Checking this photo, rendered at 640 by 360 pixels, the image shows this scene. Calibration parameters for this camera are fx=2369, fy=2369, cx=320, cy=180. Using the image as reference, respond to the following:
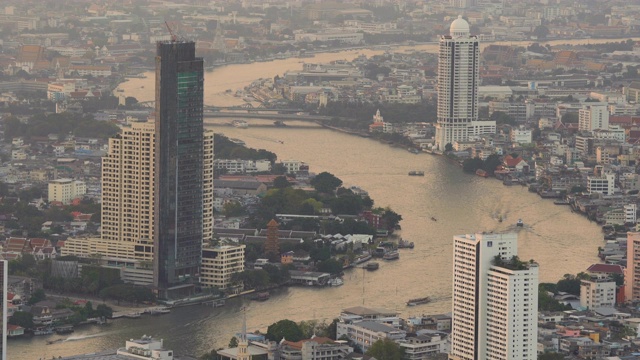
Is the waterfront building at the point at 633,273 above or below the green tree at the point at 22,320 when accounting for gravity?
above

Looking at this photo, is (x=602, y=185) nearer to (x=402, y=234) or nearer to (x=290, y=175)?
(x=290, y=175)

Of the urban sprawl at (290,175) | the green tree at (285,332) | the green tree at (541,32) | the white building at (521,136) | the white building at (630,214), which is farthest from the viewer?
the green tree at (541,32)

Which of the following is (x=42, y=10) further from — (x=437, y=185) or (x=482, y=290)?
(x=482, y=290)

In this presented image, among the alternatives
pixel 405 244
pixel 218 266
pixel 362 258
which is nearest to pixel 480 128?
pixel 405 244

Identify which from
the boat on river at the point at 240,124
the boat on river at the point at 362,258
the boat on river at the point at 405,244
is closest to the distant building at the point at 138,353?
the boat on river at the point at 362,258

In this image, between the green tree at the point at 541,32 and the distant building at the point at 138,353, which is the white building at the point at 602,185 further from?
the green tree at the point at 541,32

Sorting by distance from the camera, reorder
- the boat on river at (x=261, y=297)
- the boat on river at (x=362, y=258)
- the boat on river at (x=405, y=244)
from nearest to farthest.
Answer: the boat on river at (x=261, y=297) < the boat on river at (x=362, y=258) < the boat on river at (x=405, y=244)
